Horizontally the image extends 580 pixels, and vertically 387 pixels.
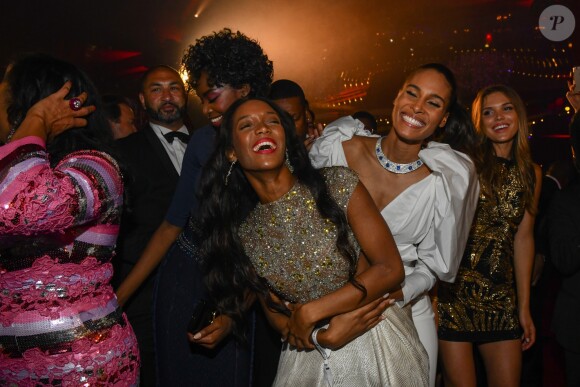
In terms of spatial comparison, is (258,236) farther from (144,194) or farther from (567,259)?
(567,259)

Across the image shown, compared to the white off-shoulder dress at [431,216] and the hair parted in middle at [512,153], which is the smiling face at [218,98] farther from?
the hair parted in middle at [512,153]

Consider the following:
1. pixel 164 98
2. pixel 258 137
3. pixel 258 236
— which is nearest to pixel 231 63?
pixel 258 137

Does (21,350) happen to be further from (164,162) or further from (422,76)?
(422,76)

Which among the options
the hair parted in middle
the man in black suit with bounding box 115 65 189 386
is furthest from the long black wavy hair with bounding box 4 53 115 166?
the hair parted in middle

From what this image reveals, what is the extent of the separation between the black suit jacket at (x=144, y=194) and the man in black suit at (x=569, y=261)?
208 centimetres

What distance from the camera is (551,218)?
2908 millimetres

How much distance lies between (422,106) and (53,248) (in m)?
1.72

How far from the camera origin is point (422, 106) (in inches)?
99.6

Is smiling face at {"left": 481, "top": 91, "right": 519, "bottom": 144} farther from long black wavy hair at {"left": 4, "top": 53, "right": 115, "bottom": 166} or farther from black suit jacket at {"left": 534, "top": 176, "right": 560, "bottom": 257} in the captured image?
long black wavy hair at {"left": 4, "top": 53, "right": 115, "bottom": 166}

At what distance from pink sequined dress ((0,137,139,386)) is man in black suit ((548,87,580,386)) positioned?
226 centimetres

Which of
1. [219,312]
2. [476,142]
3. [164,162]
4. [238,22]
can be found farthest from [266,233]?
[238,22]

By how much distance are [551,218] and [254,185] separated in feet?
5.79

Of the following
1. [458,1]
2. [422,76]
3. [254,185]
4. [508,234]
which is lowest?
[508,234]

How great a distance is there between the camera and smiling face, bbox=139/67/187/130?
3.23 metres
